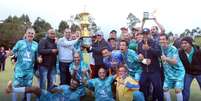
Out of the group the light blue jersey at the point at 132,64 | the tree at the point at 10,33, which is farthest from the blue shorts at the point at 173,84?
the tree at the point at 10,33

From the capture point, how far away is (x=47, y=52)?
10586 millimetres

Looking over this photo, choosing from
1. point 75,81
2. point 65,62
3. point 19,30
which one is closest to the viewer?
point 75,81

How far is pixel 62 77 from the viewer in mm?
10883

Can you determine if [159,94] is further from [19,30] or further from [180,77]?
[19,30]

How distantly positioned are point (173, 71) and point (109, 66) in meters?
1.48

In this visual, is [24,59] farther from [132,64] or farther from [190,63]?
[190,63]

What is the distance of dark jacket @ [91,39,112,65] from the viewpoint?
35.5 ft

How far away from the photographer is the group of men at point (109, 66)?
9.77 meters

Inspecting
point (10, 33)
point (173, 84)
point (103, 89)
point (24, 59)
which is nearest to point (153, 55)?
point (173, 84)

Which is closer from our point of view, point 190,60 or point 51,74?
point 190,60

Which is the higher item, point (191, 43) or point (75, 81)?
point (191, 43)

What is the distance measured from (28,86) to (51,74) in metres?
0.92

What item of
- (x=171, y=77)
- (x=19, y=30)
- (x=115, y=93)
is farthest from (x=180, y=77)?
(x=19, y=30)

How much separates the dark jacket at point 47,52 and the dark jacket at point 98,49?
0.95m
